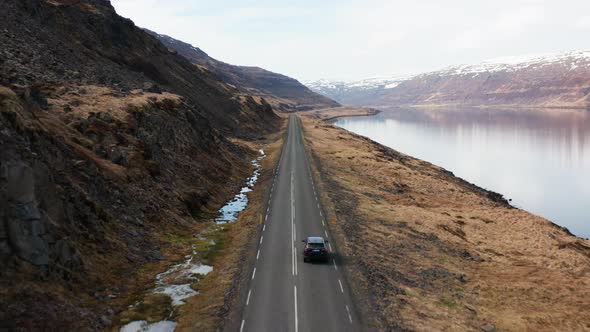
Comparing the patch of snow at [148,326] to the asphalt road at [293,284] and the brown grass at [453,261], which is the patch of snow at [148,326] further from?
the brown grass at [453,261]

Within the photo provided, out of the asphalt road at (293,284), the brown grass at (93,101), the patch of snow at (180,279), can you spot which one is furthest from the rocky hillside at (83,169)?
the asphalt road at (293,284)

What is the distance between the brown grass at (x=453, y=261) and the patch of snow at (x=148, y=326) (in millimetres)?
9789

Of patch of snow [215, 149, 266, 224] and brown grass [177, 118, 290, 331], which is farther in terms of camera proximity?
patch of snow [215, 149, 266, 224]

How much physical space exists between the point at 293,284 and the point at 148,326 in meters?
8.60

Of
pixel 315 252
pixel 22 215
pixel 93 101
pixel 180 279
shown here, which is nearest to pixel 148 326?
pixel 180 279

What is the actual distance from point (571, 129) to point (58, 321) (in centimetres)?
19657

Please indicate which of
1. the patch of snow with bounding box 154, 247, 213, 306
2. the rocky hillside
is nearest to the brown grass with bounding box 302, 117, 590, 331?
the patch of snow with bounding box 154, 247, 213, 306

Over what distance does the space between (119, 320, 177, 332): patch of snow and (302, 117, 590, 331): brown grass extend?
979 cm

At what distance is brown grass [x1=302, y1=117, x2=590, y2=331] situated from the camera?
24.6m

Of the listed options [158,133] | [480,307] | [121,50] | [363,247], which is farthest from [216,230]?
[121,50]

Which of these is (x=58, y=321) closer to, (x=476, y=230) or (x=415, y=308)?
(x=415, y=308)

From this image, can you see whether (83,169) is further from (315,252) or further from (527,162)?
(527,162)

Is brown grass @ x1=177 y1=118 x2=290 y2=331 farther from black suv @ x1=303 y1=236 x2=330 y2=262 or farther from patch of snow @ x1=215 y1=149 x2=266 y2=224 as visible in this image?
black suv @ x1=303 y1=236 x2=330 y2=262

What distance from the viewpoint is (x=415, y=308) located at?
24.6 metres
